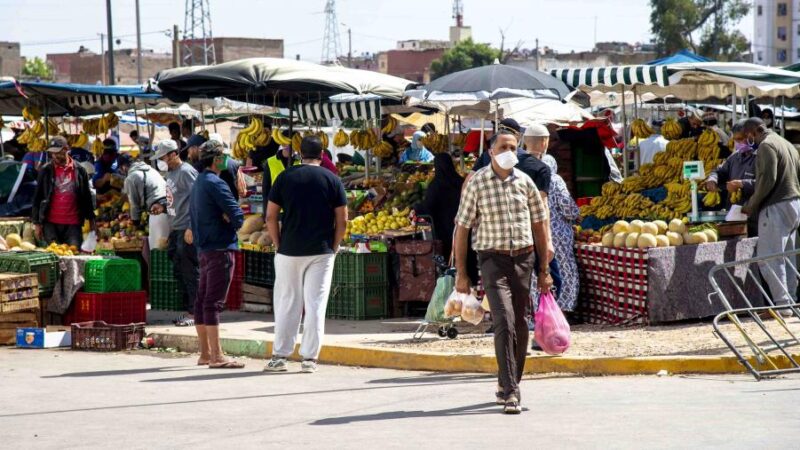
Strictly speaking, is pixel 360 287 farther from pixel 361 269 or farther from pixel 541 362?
pixel 541 362

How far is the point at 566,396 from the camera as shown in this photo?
8.68 m

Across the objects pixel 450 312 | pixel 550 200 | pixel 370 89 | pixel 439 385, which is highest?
pixel 370 89

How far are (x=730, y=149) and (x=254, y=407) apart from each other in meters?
8.72

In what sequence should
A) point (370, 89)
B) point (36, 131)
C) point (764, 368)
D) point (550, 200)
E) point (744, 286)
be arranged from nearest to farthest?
point (764, 368) → point (550, 200) → point (744, 286) → point (370, 89) → point (36, 131)

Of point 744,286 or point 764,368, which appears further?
point 744,286

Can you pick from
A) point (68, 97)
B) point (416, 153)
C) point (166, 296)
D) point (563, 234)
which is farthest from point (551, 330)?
point (416, 153)

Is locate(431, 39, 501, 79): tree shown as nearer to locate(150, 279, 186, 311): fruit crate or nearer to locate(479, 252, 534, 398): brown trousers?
locate(150, 279, 186, 311): fruit crate

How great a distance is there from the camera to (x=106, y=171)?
19.7m

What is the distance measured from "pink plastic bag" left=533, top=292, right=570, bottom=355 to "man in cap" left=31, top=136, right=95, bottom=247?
6.79 metres

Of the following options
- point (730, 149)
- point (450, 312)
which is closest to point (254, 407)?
point (450, 312)

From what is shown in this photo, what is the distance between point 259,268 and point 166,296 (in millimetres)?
1165

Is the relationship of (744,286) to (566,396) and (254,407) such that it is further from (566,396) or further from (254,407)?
(254,407)

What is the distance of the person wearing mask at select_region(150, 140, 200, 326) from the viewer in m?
12.7

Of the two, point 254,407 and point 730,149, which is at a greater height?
point 730,149
